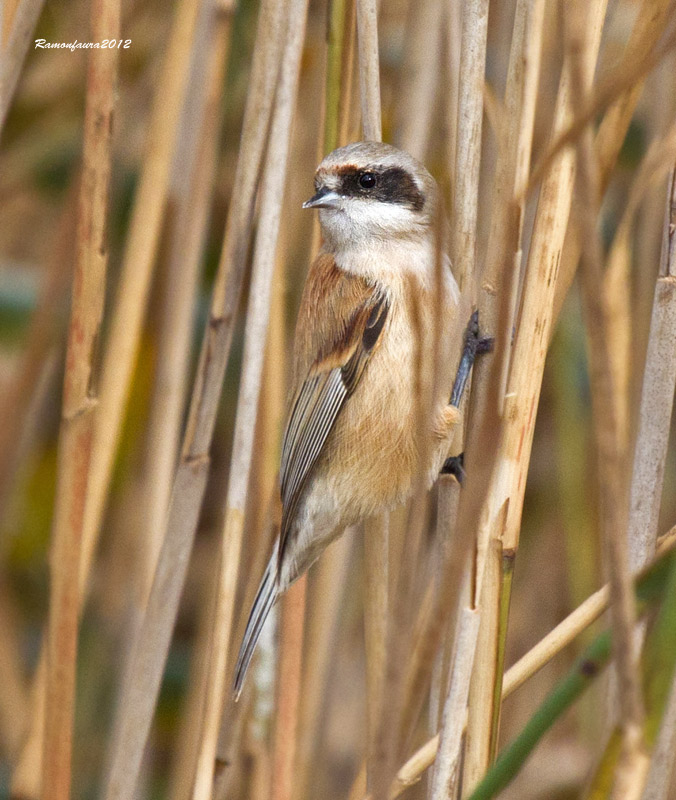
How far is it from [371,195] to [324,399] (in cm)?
48

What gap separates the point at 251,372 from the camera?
187 cm

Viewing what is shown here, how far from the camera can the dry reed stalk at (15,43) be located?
71.0 inches

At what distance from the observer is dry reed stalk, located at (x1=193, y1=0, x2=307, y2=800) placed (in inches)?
70.8

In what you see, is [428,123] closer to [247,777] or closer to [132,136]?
[132,136]

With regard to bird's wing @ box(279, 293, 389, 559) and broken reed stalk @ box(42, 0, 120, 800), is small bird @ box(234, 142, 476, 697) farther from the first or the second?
broken reed stalk @ box(42, 0, 120, 800)

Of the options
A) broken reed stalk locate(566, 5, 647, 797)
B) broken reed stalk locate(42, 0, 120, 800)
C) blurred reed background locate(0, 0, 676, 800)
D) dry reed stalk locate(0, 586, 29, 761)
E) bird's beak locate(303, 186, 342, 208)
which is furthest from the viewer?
dry reed stalk locate(0, 586, 29, 761)

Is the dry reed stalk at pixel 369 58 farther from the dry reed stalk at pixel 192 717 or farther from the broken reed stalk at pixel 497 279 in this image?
the dry reed stalk at pixel 192 717

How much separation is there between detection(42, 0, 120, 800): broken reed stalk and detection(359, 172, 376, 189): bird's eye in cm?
54

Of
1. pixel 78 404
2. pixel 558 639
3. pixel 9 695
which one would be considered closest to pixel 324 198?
pixel 78 404

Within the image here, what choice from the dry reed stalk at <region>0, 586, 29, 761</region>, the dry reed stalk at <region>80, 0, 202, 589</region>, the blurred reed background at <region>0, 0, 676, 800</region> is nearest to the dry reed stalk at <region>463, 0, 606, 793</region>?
the blurred reed background at <region>0, 0, 676, 800</region>

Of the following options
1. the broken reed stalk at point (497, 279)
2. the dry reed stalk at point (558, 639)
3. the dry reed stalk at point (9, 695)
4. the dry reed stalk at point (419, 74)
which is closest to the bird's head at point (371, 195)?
the dry reed stalk at point (419, 74)

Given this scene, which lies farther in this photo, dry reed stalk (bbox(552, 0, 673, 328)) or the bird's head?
the bird's head

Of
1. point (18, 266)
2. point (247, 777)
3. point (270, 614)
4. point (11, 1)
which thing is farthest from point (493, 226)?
point (18, 266)

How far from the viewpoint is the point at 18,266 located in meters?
3.26
